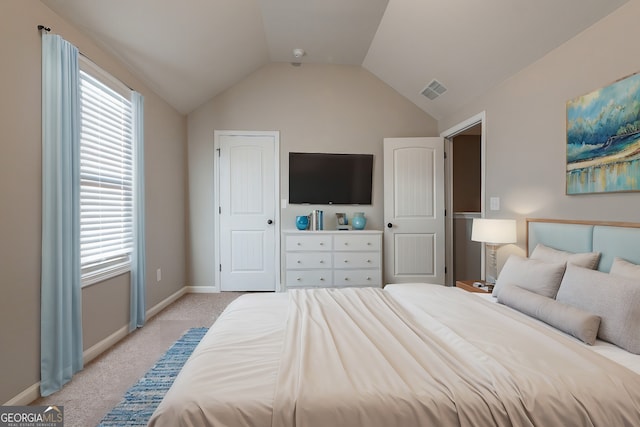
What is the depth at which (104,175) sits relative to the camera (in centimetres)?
253

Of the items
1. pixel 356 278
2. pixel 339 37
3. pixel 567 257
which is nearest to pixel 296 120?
pixel 339 37

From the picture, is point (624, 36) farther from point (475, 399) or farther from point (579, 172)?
point (475, 399)

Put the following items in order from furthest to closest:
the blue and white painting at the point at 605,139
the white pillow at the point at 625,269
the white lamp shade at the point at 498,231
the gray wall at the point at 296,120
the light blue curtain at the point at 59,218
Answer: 1. the gray wall at the point at 296,120
2. the white lamp shade at the point at 498,231
3. the light blue curtain at the point at 59,218
4. the blue and white painting at the point at 605,139
5. the white pillow at the point at 625,269

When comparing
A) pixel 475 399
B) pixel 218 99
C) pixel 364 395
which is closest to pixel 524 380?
pixel 475 399

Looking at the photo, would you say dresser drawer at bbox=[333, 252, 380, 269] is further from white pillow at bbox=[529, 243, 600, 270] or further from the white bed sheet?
the white bed sheet

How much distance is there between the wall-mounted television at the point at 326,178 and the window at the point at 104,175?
1955 mm

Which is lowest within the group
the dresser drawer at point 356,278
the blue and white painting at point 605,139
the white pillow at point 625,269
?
the dresser drawer at point 356,278

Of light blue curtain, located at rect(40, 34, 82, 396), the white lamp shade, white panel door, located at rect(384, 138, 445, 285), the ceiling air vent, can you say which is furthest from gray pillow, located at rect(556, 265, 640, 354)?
light blue curtain, located at rect(40, 34, 82, 396)

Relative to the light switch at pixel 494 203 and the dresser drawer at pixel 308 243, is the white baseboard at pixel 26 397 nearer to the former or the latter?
the dresser drawer at pixel 308 243

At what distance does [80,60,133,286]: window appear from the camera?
229cm

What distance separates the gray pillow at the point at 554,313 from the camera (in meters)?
1.38

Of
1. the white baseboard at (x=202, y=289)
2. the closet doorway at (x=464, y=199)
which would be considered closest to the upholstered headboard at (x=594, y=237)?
the closet doorway at (x=464, y=199)

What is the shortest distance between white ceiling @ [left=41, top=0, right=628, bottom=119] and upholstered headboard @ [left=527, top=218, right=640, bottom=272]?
1.34 m

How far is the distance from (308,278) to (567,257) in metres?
2.66
